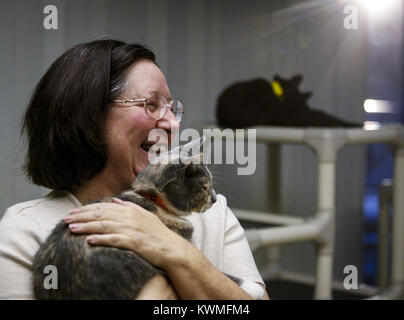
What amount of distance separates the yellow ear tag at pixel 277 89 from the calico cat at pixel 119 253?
1.22 metres

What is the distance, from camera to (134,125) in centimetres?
73

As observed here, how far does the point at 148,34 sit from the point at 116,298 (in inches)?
21.1

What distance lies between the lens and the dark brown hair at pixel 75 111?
0.74m

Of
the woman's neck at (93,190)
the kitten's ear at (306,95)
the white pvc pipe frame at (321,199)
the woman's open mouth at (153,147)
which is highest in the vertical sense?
the kitten's ear at (306,95)

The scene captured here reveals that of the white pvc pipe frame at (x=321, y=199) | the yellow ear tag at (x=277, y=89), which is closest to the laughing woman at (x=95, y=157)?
the white pvc pipe frame at (x=321, y=199)

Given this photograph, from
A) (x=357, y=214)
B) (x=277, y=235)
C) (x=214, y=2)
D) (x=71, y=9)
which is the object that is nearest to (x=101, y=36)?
(x=71, y=9)

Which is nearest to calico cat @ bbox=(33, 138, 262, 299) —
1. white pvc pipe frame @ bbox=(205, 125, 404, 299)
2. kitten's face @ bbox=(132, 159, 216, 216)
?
kitten's face @ bbox=(132, 159, 216, 216)

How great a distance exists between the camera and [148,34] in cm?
103

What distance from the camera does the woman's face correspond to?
74 cm

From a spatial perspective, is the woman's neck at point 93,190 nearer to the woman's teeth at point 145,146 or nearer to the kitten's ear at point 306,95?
the woman's teeth at point 145,146

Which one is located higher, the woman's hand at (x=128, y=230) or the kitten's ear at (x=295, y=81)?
the kitten's ear at (x=295, y=81)

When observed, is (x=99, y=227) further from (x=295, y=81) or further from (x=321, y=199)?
(x=295, y=81)

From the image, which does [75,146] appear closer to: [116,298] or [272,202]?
[116,298]

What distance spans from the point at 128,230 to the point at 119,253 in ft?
0.10
